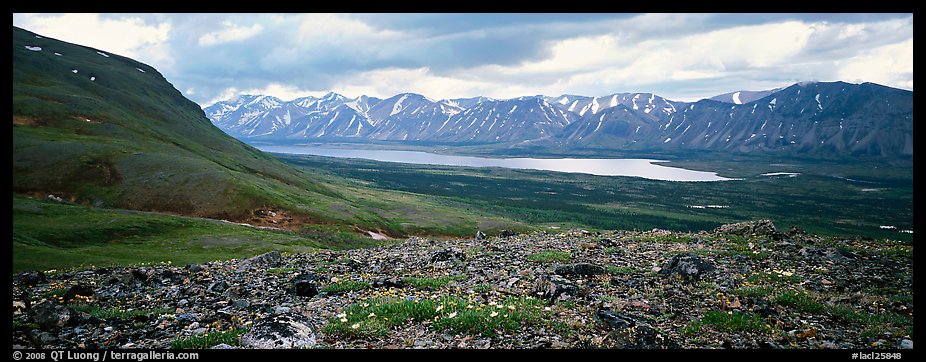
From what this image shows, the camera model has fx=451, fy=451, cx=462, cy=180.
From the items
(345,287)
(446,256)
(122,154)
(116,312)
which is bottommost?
(446,256)

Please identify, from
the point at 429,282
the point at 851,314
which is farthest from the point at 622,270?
the point at 429,282

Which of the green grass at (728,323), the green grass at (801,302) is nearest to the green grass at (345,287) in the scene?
the green grass at (728,323)

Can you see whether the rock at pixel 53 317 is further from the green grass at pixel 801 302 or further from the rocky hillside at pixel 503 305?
the green grass at pixel 801 302

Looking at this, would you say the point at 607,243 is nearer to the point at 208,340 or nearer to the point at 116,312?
the point at 208,340

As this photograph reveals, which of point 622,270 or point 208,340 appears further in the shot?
point 622,270

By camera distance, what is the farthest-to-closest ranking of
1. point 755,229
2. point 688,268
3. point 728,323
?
point 755,229
point 688,268
point 728,323

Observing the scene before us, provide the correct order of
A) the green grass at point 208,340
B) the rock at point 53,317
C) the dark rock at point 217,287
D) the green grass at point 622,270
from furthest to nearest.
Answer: the green grass at point 622,270 → the dark rock at point 217,287 → the rock at point 53,317 → the green grass at point 208,340

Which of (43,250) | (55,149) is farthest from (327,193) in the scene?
(43,250)

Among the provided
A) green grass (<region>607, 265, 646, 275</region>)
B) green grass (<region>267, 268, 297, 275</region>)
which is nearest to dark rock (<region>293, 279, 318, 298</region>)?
green grass (<region>267, 268, 297, 275</region>)
